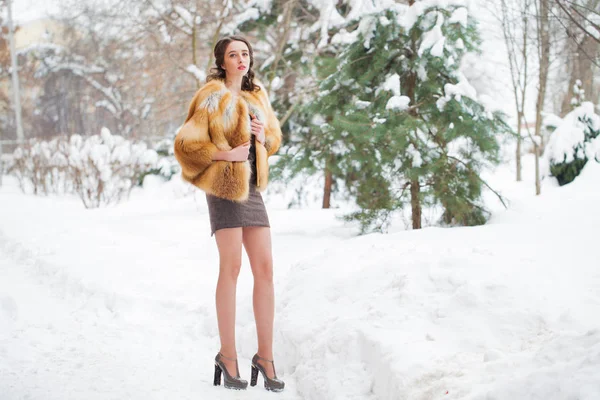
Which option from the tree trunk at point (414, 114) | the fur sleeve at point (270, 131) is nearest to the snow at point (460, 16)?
the tree trunk at point (414, 114)

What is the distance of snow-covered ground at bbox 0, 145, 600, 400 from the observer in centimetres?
287

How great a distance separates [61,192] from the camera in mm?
15211

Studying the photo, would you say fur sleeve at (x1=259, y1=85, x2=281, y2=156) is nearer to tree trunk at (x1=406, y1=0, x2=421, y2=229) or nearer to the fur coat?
the fur coat

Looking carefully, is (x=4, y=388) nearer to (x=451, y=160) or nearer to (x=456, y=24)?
(x=451, y=160)

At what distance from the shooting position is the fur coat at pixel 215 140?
3.25 m

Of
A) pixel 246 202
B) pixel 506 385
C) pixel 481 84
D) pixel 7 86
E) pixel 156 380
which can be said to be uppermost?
pixel 7 86

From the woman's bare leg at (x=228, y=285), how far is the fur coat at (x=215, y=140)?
228 millimetres

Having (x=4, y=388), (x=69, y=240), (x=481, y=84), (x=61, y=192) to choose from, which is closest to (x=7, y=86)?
(x=61, y=192)

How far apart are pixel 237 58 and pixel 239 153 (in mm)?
545

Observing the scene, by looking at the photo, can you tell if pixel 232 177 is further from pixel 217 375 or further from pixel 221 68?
pixel 217 375

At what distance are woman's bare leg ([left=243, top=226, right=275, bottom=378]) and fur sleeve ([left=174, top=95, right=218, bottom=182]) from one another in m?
0.45

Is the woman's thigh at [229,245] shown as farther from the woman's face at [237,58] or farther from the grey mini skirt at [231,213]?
the woman's face at [237,58]

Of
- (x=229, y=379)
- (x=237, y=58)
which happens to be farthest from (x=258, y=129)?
(x=229, y=379)

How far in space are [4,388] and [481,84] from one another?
20096mm
